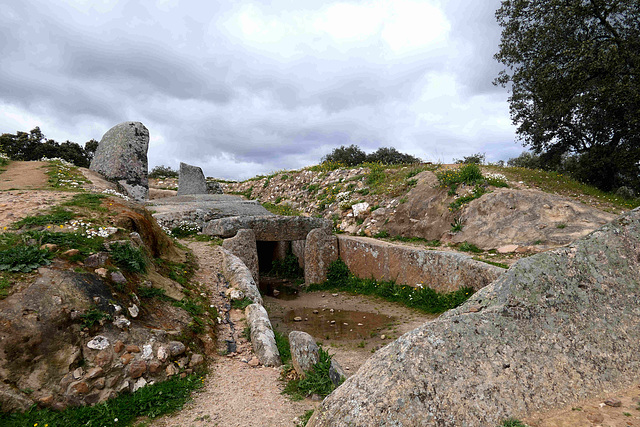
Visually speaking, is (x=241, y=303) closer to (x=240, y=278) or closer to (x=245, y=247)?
(x=240, y=278)

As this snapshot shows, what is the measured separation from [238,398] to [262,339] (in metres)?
1.23

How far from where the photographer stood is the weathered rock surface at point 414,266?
7043 mm

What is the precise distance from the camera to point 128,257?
4879 millimetres

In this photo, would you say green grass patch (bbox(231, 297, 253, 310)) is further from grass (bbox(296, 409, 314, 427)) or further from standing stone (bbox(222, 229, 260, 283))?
standing stone (bbox(222, 229, 260, 283))

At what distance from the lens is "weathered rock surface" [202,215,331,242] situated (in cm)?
1017

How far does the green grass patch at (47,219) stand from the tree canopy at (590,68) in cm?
1273

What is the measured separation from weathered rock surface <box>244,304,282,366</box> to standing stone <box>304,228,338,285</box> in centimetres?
534

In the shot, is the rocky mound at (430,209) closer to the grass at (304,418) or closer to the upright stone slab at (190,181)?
the upright stone slab at (190,181)

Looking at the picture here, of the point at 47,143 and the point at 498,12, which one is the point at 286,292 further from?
the point at 47,143

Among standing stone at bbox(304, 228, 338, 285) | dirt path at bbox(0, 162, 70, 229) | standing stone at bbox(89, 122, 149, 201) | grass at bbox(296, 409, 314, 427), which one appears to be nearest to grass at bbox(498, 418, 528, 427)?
grass at bbox(296, 409, 314, 427)

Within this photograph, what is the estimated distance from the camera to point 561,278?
2.44 meters

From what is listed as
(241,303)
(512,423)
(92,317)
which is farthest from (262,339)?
(512,423)

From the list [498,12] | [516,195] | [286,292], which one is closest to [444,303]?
[516,195]

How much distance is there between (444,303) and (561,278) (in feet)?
17.7
